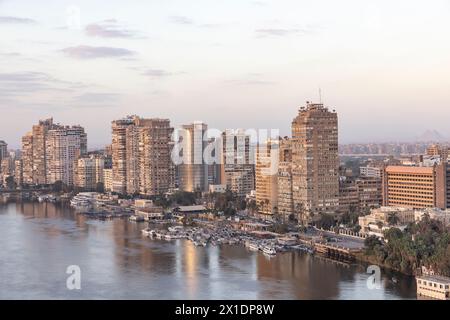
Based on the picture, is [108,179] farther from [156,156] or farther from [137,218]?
[137,218]

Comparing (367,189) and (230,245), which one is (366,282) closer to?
(230,245)

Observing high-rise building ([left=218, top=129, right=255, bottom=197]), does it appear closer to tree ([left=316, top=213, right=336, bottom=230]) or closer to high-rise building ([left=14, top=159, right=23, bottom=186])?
tree ([left=316, top=213, right=336, bottom=230])

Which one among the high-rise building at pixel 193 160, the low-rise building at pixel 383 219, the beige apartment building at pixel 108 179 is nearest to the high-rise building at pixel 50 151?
the beige apartment building at pixel 108 179

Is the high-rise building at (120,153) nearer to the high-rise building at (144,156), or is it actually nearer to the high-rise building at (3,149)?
the high-rise building at (144,156)

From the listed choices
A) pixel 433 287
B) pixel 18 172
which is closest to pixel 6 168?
pixel 18 172

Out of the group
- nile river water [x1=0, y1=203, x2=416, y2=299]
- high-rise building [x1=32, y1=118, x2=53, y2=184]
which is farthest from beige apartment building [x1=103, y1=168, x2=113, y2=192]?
nile river water [x1=0, y1=203, x2=416, y2=299]

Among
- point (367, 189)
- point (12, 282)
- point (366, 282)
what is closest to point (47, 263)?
point (12, 282)

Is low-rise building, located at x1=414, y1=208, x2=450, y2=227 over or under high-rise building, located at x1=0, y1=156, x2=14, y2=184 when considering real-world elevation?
under
